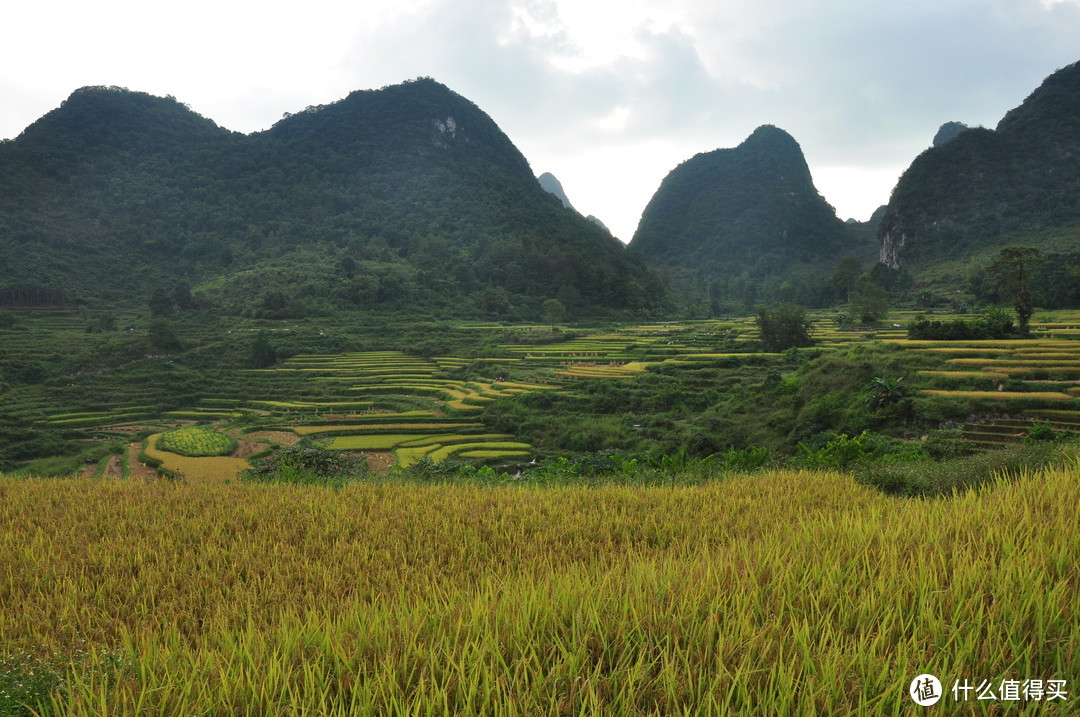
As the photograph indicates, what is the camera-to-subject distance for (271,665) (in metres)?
1.38

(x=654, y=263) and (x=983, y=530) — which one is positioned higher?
(x=654, y=263)

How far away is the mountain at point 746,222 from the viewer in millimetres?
102688

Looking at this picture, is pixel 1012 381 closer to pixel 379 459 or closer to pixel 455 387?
pixel 379 459

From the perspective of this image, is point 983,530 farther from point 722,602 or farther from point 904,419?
point 904,419

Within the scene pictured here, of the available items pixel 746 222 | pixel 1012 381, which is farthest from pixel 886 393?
pixel 746 222

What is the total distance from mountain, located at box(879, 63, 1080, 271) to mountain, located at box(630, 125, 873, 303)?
20230 mm

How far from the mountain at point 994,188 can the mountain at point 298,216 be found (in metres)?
37.9

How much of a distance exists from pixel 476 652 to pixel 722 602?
83cm

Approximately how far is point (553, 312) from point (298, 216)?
2058 inches

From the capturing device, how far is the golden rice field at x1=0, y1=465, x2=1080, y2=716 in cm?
125

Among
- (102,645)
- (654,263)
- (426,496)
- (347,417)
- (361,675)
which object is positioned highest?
(654,263)

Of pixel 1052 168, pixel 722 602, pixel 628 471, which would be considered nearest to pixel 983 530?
pixel 722 602

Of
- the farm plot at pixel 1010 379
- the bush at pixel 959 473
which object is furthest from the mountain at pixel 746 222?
the bush at pixel 959 473

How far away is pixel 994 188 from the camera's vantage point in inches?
2653
